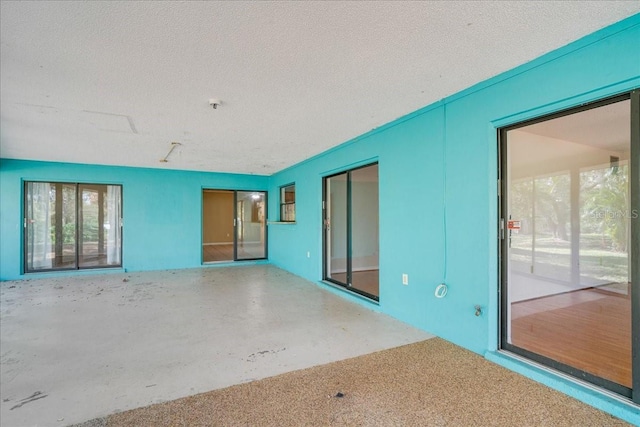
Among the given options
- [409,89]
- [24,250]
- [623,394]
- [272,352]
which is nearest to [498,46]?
[409,89]

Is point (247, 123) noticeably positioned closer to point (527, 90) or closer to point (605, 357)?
point (527, 90)

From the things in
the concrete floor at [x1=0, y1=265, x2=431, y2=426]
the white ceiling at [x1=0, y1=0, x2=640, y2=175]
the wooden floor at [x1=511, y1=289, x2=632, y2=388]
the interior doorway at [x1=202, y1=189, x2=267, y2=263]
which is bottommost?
the concrete floor at [x1=0, y1=265, x2=431, y2=426]

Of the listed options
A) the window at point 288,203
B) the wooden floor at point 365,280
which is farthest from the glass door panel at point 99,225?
the wooden floor at point 365,280

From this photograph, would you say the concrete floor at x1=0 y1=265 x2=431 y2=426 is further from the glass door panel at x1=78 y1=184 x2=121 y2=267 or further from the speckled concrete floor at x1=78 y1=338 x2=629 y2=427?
the glass door panel at x1=78 y1=184 x2=121 y2=267

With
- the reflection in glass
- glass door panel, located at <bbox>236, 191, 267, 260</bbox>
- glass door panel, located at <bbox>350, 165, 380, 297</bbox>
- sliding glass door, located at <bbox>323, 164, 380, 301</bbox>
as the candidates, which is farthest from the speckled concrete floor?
glass door panel, located at <bbox>236, 191, 267, 260</bbox>

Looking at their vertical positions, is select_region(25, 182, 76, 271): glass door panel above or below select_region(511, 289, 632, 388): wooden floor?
above


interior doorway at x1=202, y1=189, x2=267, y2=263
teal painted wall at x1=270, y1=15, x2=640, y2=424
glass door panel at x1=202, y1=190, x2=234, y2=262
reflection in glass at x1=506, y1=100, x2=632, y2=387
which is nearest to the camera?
teal painted wall at x1=270, y1=15, x2=640, y2=424

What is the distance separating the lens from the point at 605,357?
7.89ft

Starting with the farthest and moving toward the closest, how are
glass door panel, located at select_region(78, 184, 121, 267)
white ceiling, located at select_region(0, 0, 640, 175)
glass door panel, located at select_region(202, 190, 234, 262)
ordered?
glass door panel, located at select_region(202, 190, 234, 262), glass door panel, located at select_region(78, 184, 121, 267), white ceiling, located at select_region(0, 0, 640, 175)

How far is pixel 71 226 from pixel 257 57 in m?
6.45

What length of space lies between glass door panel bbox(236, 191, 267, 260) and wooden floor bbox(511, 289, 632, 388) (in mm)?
5902

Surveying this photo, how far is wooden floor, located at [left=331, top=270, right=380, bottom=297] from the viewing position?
4.71 meters

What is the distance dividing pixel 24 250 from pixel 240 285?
14.6 feet

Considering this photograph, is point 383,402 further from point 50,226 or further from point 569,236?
point 50,226
